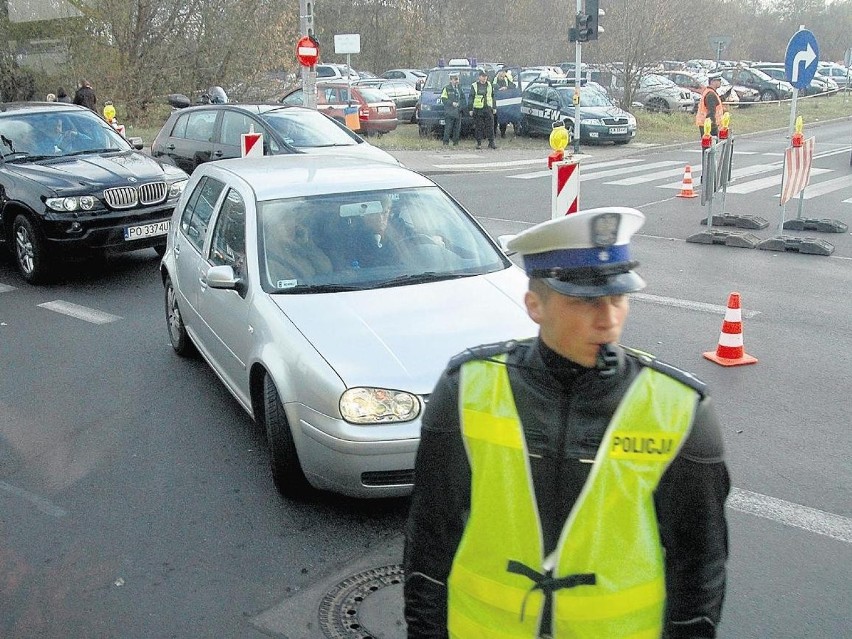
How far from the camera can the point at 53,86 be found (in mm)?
29297

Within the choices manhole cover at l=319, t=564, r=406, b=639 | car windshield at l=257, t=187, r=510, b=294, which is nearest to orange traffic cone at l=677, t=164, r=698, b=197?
car windshield at l=257, t=187, r=510, b=294

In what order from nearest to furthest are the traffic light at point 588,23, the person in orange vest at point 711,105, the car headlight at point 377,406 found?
the car headlight at point 377,406 → the person in orange vest at point 711,105 → the traffic light at point 588,23

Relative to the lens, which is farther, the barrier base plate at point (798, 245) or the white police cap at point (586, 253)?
the barrier base plate at point (798, 245)

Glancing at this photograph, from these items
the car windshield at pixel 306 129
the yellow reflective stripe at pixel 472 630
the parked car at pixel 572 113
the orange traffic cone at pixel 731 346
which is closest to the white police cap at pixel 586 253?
the yellow reflective stripe at pixel 472 630

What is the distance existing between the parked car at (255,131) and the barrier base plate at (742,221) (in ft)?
15.9

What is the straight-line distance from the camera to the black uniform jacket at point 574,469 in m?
1.93

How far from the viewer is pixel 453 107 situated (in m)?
26.0

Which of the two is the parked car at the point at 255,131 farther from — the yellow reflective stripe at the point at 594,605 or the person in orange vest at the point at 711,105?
the yellow reflective stripe at the point at 594,605

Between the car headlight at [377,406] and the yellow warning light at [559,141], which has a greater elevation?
the yellow warning light at [559,141]

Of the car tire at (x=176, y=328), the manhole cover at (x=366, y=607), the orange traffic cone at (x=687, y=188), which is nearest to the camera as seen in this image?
the manhole cover at (x=366, y=607)

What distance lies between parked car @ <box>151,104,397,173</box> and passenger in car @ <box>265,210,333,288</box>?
7.00 m

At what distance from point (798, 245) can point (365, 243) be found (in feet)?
25.2

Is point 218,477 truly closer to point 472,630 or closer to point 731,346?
point 472,630

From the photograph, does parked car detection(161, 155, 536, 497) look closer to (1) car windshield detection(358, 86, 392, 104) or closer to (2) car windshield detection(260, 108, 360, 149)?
(2) car windshield detection(260, 108, 360, 149)
